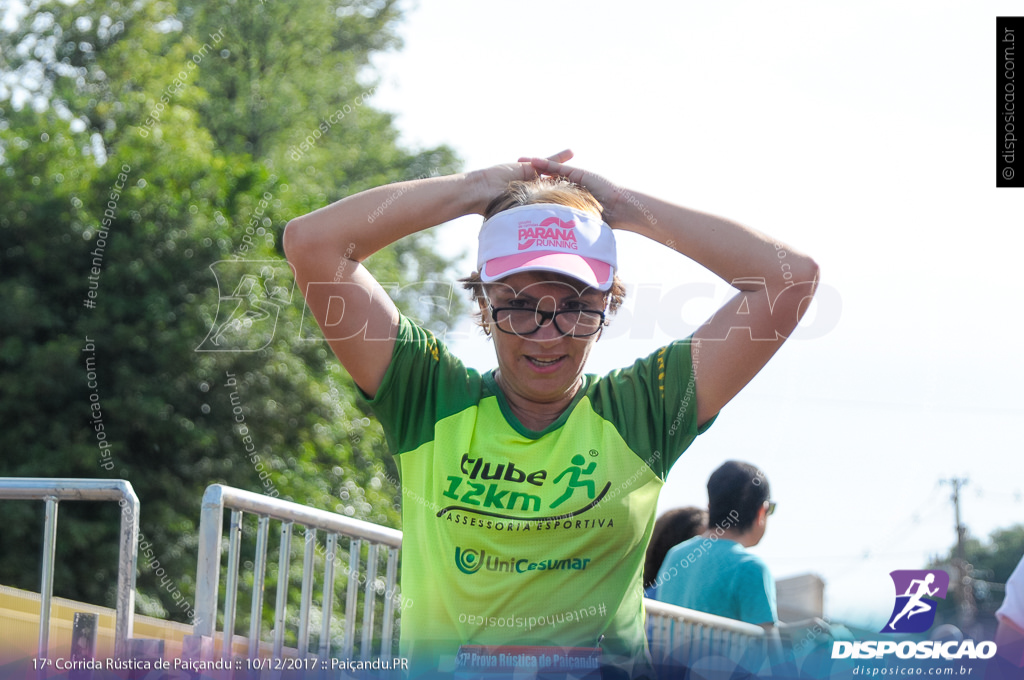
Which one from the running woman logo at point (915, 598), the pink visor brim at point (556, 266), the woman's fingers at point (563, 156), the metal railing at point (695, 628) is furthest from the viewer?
the metal railing at point (695, 628)

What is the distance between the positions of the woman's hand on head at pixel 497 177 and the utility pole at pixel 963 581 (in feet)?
4.79

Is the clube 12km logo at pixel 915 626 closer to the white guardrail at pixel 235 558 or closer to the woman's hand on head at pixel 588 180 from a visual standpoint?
the white guardrail at pixel 235 558

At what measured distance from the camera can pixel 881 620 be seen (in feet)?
8.69

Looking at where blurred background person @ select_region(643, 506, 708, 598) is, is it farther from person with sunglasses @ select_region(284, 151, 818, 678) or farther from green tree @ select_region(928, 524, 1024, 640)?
person with sunglasses @ select_region(284, 151, 818, 678)

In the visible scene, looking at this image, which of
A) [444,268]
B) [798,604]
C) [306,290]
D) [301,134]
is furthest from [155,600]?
[444,268]

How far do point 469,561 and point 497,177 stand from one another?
0.87 metres

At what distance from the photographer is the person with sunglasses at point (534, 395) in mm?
2033

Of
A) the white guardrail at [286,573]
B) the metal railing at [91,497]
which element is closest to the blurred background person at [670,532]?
the white guardrail at [286,573]

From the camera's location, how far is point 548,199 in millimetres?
2256

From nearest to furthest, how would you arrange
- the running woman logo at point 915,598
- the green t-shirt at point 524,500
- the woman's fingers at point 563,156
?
1. the green t-shirt at point 524,500
2. the woman's fingers at point 563,156
3. the running woman logo at point 915,598

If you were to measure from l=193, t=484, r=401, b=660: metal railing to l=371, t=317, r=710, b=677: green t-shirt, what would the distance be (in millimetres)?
791

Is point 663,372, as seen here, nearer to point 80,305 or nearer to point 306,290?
point 306,290

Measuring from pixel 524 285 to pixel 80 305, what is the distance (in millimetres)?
8581

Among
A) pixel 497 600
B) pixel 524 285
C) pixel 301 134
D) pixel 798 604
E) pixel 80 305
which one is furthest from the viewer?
pixel 301 134
